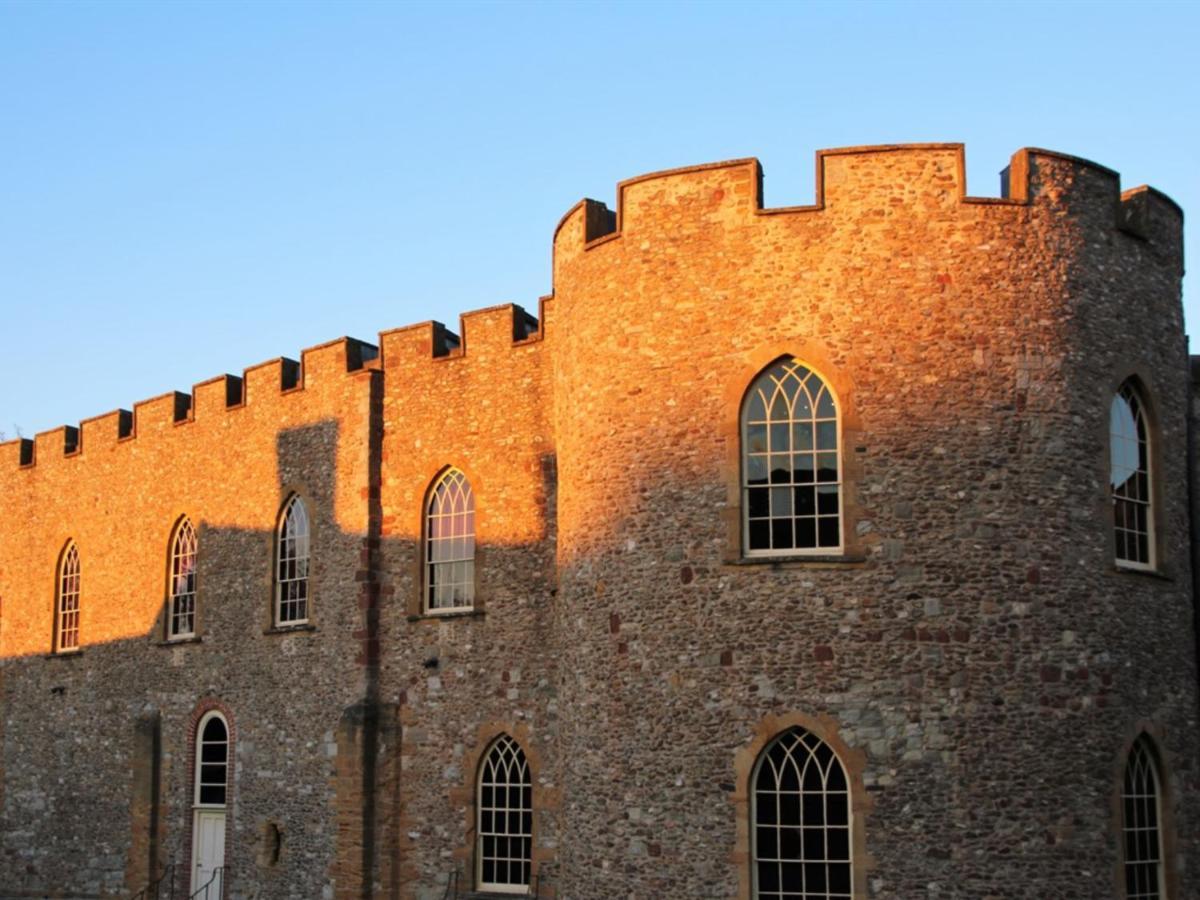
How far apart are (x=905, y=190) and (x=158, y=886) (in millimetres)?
17295

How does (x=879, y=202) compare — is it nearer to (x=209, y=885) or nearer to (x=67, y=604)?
(x=209, y=885)

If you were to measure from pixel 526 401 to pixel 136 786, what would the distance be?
10.6 metres

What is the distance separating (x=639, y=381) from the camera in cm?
1714

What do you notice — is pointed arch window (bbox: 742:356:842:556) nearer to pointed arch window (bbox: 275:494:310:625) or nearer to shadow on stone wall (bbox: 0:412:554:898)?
shadow on stone wall (bbox: 0:412:554:898)

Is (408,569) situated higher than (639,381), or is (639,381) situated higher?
(639,381)

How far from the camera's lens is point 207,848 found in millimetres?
24203

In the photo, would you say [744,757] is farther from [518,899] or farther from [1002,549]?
[518,899]

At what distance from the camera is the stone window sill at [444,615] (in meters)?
20.9

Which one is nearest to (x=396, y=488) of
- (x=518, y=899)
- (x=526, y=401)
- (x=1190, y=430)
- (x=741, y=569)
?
(x=526, y=401)

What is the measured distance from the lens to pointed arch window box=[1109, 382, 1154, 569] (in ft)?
54.3

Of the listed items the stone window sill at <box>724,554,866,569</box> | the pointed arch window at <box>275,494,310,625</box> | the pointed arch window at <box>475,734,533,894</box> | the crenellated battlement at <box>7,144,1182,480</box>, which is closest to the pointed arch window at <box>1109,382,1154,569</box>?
the crenellated battlement at <box>7,144,1182,480</box>

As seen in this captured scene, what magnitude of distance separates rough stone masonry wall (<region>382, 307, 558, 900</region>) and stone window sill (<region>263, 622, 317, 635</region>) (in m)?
1.63

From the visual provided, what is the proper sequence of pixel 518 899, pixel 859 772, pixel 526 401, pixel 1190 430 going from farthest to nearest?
pixel 526 401, pixel 518 899, pixel 1190 430, pixel 859 772

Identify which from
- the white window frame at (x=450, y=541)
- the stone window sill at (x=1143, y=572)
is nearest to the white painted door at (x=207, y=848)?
the white window frame at (x=450, y=541)
